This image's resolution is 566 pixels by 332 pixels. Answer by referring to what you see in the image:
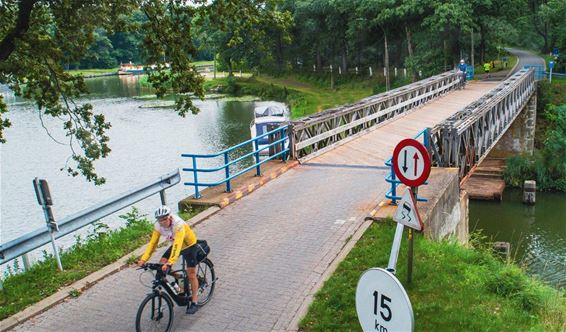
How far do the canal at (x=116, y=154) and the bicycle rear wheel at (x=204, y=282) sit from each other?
10248 millimetres

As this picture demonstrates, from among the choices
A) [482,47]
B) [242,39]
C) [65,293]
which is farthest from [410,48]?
[65,293]

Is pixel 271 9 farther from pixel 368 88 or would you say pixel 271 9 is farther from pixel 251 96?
pixel 251 96

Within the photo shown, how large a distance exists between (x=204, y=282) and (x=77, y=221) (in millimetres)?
3000

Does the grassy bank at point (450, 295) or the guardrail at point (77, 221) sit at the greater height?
the guardrail at point (77, 221)

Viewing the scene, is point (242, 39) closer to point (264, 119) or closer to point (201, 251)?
point (201, 251)

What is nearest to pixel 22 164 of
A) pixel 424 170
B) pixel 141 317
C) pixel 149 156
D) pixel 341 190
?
pixel 149 156

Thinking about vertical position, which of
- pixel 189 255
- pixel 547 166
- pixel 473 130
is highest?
pixel 189 255

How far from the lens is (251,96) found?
65688 millimetres

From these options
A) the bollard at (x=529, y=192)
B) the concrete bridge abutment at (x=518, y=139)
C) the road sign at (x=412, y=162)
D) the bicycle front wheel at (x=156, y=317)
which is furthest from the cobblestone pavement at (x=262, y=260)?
the concrete bridge abutment at (x=518, y=139)

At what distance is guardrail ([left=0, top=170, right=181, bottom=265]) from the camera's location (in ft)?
28.2

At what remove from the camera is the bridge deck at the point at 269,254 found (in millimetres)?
7547

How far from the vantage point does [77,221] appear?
9578mm

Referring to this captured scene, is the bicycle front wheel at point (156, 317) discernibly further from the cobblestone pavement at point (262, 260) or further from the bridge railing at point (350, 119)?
the bridge railing at point (350, 119)

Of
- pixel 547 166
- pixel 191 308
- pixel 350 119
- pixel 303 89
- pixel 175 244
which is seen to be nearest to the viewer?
pixel 175 244
